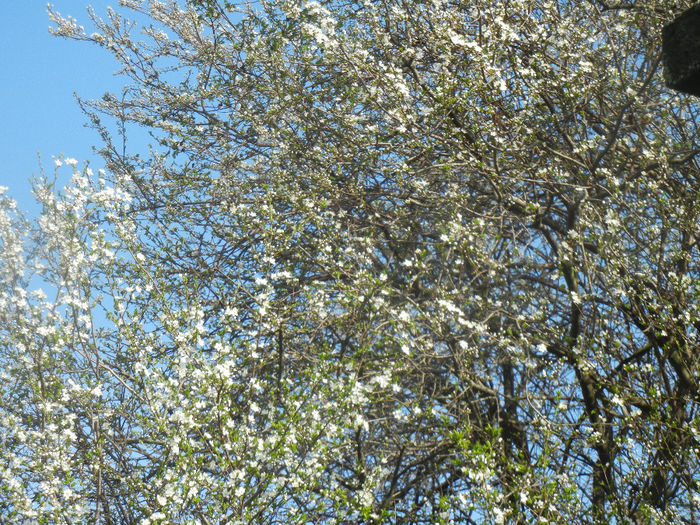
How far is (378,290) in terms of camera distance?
21.6ft

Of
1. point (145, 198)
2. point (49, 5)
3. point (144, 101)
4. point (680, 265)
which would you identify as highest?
point (49, 5)

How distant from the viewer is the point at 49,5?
946 centimetres

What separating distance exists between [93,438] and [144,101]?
552 cm

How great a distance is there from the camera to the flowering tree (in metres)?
5.23

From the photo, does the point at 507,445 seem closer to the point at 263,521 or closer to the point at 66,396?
the point at 263,521

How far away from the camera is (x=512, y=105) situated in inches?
278

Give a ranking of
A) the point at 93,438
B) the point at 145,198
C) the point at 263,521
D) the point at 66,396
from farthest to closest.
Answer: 1. the point at 145,198
2. the point at 93,438
3. the point at 66,396
4. the point at 263,521

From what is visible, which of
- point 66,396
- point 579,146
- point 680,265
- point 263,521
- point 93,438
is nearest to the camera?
point 263,521

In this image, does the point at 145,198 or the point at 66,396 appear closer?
the point at 66,396

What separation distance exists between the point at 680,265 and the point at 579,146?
149 centimetres

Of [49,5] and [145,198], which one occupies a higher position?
[49,5]

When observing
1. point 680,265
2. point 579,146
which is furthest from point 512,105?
point 680,265

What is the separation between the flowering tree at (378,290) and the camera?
5.23 m

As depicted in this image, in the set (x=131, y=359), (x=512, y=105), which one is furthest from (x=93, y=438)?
(x=512, y=105)
